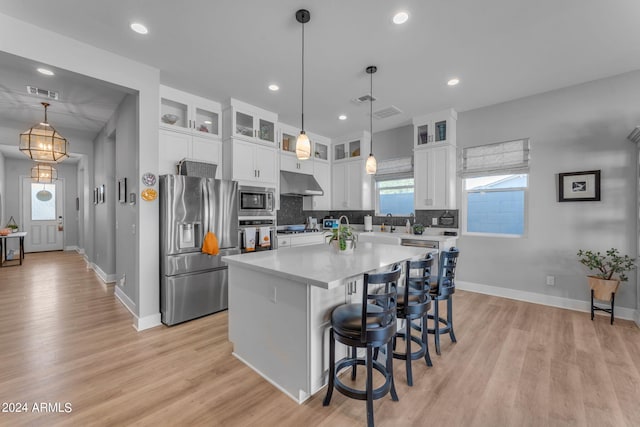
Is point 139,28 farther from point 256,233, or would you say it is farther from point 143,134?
point 256,233

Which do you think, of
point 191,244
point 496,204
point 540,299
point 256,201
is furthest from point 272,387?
point 496,204

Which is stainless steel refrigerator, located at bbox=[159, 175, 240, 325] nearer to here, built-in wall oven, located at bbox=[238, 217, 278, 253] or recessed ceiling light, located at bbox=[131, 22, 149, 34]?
built-in wall oven, located at bbox=[238, 217, 278, 253]

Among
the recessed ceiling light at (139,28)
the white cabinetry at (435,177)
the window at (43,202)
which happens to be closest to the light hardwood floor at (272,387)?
the white cabinetry at (435,177)

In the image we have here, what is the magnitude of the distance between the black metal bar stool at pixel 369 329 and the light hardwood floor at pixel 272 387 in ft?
0.55

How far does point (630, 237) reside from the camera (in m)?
3.31

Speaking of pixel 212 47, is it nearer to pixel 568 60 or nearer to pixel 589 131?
pixel 568 60

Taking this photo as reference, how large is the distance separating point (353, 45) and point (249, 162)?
7.67ft

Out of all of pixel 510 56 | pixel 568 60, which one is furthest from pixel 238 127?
pixel 568 60

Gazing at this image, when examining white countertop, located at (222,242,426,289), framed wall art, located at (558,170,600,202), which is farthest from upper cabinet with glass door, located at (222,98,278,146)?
framed wall art, located at (558,170,600,202)

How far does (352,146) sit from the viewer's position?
232 inches

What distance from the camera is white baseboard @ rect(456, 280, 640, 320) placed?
130 inches

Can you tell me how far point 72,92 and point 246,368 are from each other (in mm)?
4253

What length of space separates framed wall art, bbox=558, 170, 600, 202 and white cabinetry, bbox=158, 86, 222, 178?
193 inches

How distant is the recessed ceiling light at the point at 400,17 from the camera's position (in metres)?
2.30
